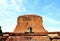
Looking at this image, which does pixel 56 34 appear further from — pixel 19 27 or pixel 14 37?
pixel 19 27

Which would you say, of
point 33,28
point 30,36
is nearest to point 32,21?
point 33,28

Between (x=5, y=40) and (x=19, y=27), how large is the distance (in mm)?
16142

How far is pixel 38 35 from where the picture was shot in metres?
9.56

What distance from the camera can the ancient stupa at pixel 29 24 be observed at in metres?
25.6

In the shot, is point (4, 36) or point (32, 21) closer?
point (4, 36)

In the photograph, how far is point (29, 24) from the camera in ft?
86.0

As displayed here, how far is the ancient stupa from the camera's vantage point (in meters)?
25.6

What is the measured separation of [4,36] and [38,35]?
2028 millimetres

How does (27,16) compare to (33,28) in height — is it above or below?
above

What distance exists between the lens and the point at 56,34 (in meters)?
9.67

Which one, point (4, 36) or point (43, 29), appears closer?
point (4, 36)

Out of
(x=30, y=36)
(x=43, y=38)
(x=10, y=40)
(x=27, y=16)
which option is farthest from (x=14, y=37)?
(x=27, y=16)

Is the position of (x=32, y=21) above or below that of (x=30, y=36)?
above

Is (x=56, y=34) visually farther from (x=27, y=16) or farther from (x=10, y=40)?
(x=27, y=16)
